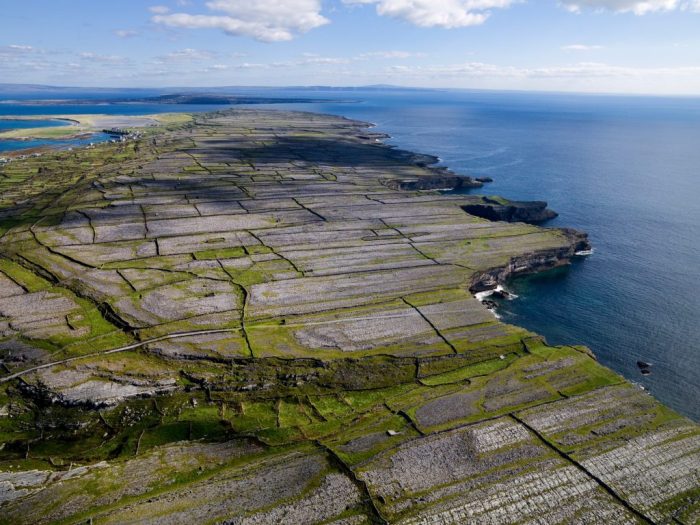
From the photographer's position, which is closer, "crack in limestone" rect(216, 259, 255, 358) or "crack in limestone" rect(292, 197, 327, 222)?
"crack in limestone" rect(216, 259, 255, 358)

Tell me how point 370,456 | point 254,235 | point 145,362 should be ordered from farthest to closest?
1. point 254,235
2. point 145,362
3. point 370,456

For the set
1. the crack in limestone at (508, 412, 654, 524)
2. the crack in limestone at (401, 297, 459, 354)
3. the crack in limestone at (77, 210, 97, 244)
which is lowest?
the crack in limestone at (508, 412, 654, 524)

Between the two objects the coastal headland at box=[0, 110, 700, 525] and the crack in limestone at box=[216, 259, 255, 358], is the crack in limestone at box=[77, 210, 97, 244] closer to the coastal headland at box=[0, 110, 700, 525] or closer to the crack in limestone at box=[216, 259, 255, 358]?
the coastal headland at box=[0, 110, 700, 525]

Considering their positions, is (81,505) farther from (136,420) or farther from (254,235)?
(254,235)

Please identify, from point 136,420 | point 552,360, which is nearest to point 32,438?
point 136,420

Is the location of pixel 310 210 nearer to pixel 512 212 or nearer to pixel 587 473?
pixel 512 212

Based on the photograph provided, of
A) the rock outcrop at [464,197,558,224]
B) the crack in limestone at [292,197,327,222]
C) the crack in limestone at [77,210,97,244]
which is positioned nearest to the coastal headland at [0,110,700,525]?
the crack in limestone at [77,210,97,244]

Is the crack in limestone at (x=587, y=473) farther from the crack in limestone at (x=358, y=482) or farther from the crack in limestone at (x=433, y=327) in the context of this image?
the crack in limestone at (x=358, y=482)

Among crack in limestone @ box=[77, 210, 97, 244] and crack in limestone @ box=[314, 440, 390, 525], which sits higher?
crack in limestone @ box=[77, 210, 97, 244]
